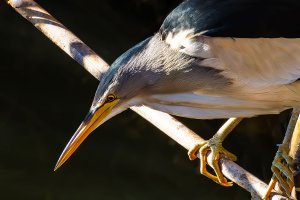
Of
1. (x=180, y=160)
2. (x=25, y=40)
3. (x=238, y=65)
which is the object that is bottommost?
(x=180, y=160)

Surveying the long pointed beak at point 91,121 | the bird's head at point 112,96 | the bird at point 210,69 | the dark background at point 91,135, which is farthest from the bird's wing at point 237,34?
the dark background at point 91,135

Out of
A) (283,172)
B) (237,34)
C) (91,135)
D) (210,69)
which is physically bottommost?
(283,172)

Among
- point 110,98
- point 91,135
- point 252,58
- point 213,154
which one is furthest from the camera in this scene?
point 91,135

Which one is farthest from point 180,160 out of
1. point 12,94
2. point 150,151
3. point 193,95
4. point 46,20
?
point 193,95

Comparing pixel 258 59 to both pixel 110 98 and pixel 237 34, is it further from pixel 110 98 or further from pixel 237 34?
pixel 110 98

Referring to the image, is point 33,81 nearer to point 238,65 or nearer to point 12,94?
point 12,94

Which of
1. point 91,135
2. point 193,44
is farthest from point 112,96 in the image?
point 91,135
